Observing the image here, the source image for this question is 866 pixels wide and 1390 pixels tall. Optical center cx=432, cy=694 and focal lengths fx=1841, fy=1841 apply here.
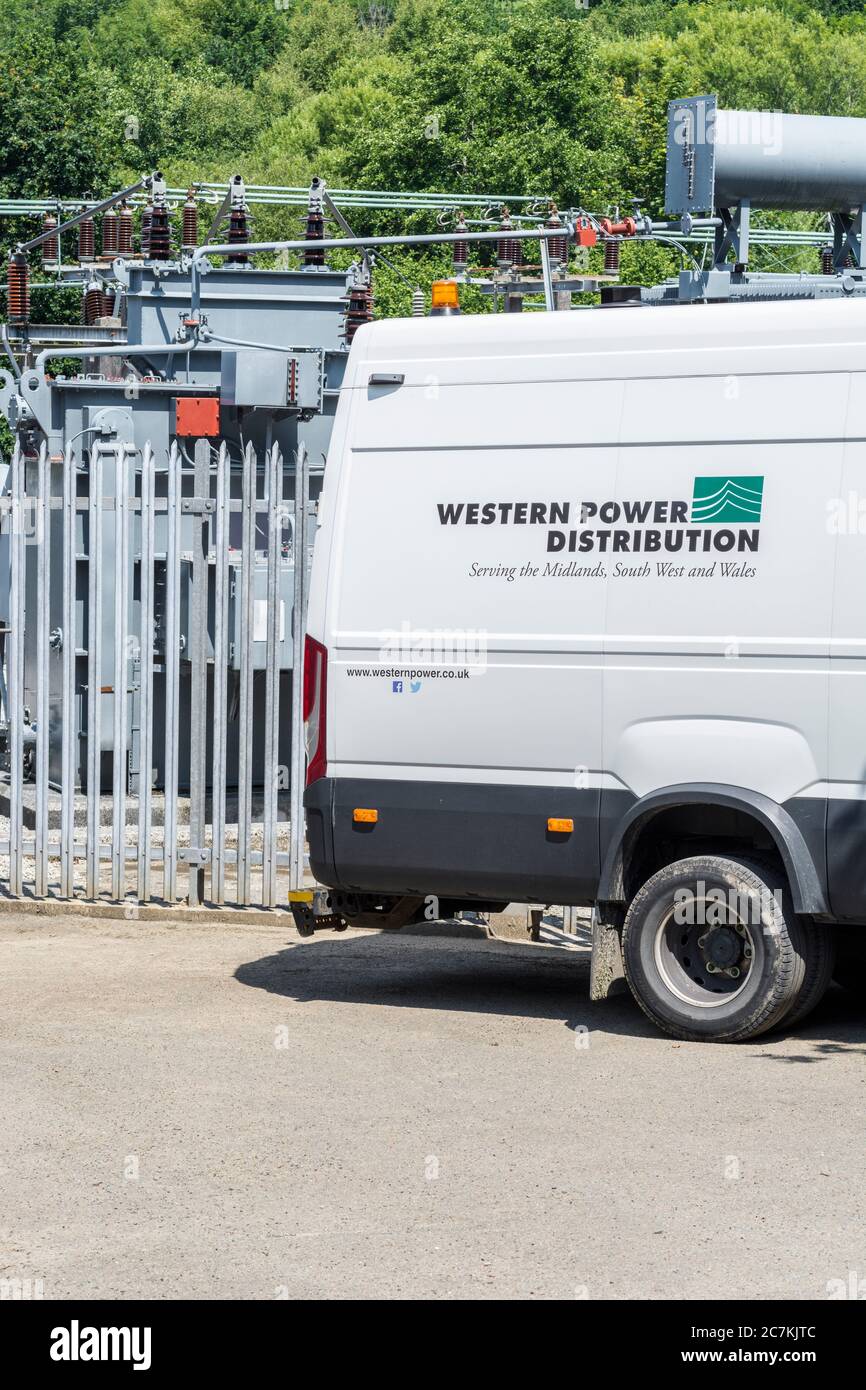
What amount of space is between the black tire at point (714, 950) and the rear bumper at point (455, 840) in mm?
323

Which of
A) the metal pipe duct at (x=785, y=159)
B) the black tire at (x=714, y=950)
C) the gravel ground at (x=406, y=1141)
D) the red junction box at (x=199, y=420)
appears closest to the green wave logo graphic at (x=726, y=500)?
the black tire at (x=714, y=950)

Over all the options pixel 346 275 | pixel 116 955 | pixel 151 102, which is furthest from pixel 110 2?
pixel 116 955

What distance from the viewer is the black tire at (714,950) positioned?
7395 millimetres

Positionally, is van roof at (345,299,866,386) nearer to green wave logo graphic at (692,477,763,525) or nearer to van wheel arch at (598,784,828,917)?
green wave logo graphic at (692,477,763,525)

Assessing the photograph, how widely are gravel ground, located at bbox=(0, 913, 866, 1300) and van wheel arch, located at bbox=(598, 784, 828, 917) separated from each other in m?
0.64

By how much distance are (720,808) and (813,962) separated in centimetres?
74

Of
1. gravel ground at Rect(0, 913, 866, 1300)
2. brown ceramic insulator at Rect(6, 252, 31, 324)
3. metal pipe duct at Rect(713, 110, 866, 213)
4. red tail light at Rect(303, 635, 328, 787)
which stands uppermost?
metal pipe duct at Rect(713, 110, 866, 213)

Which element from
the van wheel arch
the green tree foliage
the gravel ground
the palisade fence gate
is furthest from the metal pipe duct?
the green tree foliage

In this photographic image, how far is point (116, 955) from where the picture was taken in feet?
31.3

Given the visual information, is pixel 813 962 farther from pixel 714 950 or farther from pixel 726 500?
pixel 726 500

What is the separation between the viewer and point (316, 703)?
26.8 feet

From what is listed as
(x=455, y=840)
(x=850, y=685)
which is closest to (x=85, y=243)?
(x=455, y=840)

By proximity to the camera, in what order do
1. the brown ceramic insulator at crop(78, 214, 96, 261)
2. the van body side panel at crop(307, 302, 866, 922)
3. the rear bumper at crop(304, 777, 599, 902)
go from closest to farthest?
the van body side panel at crop(307, 302, 866, 922) < the rear bumper at crop(304, 777, 599, 902) < the brown ceramic insulator at crop(78, 214, 96, 261)

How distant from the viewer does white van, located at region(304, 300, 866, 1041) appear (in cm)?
729
